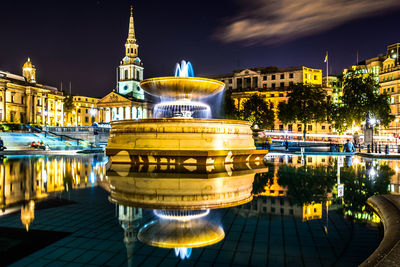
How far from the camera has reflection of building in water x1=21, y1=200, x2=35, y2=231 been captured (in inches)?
182

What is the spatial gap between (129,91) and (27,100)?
35.9m

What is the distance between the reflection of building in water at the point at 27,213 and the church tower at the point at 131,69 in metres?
103

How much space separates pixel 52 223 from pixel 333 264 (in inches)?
152

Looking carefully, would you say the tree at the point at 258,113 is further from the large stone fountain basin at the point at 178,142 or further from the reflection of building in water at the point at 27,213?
the reflection of building in water at the point at 27,213

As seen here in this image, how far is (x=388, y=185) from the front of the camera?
8531 millimetres

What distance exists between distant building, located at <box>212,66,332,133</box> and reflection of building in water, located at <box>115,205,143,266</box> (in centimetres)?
7074

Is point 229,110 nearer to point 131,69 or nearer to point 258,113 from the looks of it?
point 258,113

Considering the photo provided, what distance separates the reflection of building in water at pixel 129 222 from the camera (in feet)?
11.9

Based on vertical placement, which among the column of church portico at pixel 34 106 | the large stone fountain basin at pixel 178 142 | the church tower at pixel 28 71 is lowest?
the large stone fountain basin at pixel 178 142

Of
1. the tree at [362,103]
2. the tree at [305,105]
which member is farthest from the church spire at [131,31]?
the tree at [362,103]

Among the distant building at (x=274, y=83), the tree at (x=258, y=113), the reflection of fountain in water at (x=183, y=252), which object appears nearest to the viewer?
the reflection of fountain in water at (x=183, y=252)

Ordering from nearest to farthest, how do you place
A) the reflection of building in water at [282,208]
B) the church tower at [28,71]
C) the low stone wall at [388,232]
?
the low stone wall at [388,232] → the reflection of building in water at [282,208] → the church tower at [28,71]

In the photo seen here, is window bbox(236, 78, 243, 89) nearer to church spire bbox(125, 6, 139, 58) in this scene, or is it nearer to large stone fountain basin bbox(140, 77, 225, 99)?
church spire bbox(125, 6, 139, 58)

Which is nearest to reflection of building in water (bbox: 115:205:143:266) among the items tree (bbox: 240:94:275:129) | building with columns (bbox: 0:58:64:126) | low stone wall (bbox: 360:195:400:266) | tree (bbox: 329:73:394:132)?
low stone wall (bbox: 360:195:400:266)
